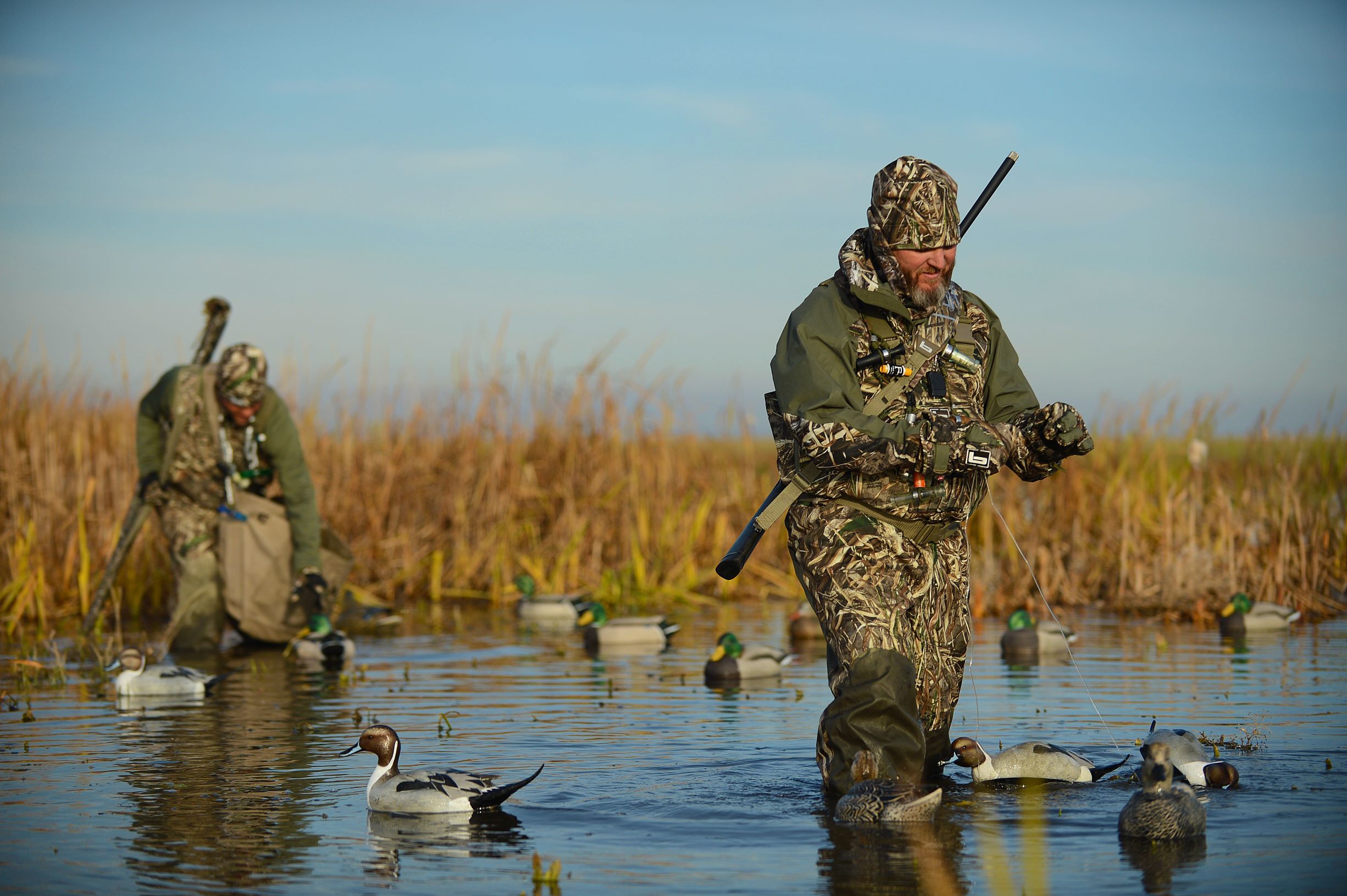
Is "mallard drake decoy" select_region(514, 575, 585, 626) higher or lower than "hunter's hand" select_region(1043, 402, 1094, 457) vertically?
lower

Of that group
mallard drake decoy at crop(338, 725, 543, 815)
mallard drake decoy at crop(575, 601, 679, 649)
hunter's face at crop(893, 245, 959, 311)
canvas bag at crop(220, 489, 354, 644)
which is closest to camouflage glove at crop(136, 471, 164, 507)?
canvas bag at crop(220, 489, 354, 644)

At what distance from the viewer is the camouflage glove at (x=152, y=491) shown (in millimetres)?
12125

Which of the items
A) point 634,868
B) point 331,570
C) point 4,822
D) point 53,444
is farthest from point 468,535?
point 634,868

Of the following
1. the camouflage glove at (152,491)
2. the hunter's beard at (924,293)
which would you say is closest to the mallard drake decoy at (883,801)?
the hunter's beard at (924,293)

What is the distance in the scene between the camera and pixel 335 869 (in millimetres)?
5395

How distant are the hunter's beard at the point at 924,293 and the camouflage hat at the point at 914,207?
14 cm

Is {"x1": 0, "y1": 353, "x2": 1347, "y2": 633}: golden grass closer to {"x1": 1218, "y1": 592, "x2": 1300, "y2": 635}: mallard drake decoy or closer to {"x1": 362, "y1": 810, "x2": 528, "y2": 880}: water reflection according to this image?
{"x1": 1218, "y1": 592, "x2": 1300, "y2": 635}: mallard drake decoy

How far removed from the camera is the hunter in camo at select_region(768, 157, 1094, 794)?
5.96 metres

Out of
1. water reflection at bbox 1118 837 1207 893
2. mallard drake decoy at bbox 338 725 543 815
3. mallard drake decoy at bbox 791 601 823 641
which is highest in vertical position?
mallard drake decoy at bbox 791 601 823 641

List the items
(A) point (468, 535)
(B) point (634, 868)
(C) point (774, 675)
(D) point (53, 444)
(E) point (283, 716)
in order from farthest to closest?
(A) point (468, 535) < (D) point (53, 444) < (C) point (774, 675) < (E) point (283, 716) < (B) point (634, 868)

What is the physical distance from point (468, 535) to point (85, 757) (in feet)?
28.3

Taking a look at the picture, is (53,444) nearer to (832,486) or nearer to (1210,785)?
(832,486)

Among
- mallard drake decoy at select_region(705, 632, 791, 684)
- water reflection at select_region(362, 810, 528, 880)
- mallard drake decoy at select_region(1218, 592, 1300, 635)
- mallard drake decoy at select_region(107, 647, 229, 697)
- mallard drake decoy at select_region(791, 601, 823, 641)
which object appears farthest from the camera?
mallard drake decoy at select_region(791, 601, 823, 641)

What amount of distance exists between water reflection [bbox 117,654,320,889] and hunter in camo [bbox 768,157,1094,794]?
2213mm
